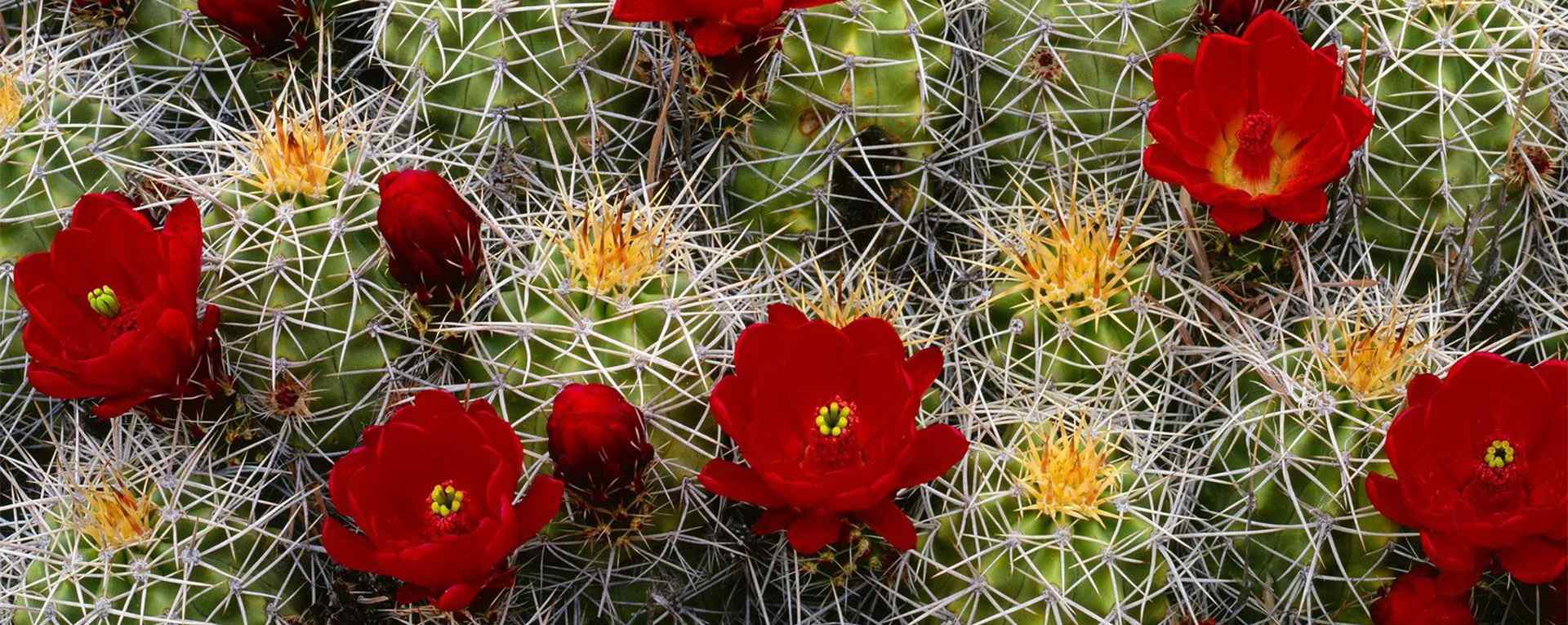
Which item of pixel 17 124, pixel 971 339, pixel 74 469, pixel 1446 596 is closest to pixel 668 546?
pixel 971 339

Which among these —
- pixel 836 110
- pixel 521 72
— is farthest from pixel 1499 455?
pixel 521 72

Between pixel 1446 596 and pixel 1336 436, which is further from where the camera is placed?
pixel 1336 436

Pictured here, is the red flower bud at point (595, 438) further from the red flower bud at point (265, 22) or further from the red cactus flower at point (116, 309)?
the red flower bud at point (265, 22)

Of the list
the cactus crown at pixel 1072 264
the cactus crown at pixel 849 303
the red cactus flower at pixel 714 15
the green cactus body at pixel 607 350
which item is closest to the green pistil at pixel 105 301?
the green cactus body at pixel 607 350

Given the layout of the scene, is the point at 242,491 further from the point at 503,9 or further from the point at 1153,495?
the point at 1153,495

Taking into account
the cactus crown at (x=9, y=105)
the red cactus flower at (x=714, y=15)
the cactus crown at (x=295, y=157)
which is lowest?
the cactus crown at (x=9, y=105)

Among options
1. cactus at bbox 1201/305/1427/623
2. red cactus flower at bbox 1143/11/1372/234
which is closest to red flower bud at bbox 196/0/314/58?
red cactus flower at bbox 1143/11/1372/234

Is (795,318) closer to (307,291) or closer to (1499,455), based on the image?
(307,291)
